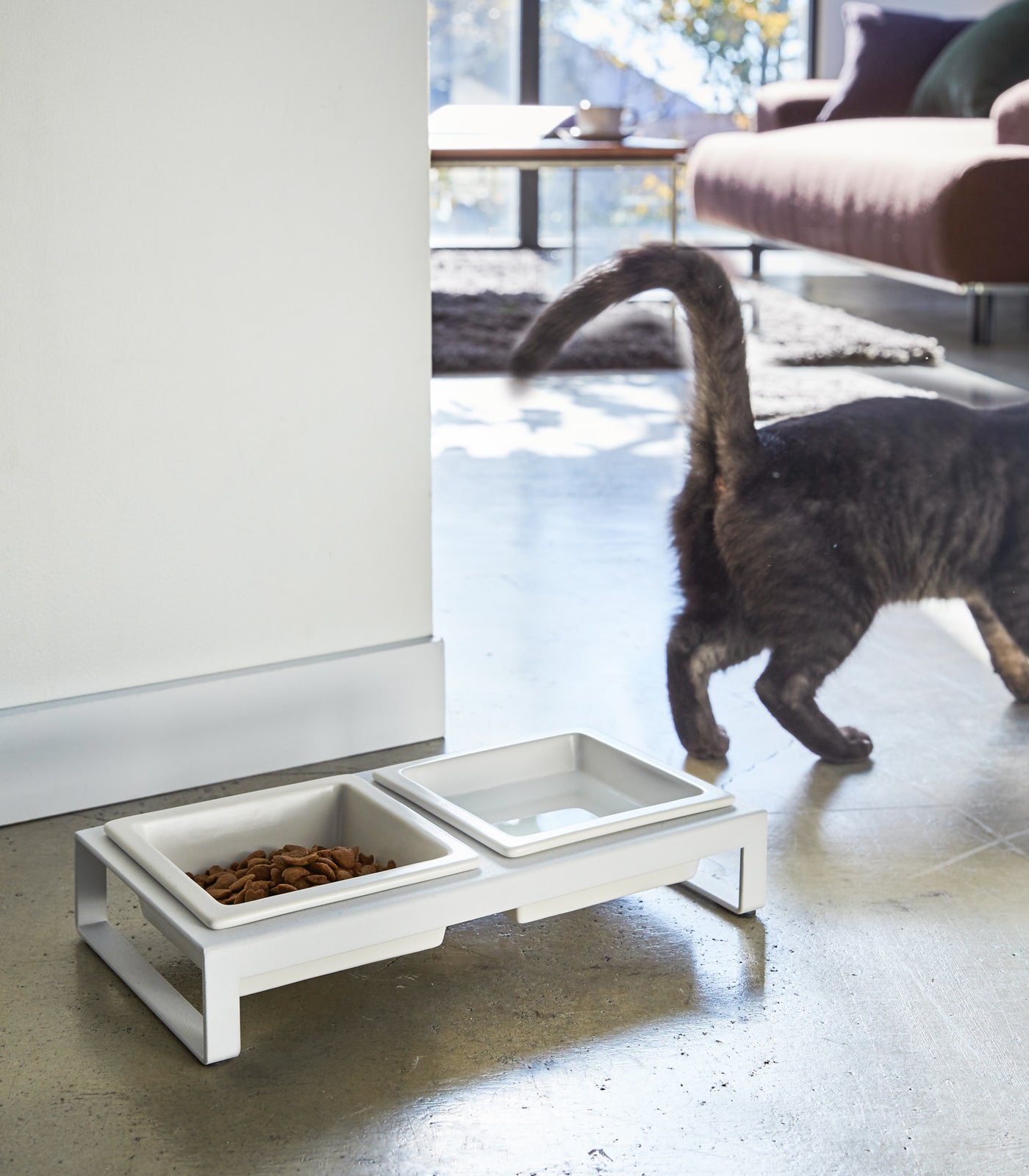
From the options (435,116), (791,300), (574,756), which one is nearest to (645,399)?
(435,116)

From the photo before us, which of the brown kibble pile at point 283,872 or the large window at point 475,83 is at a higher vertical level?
the large window at point 475,83

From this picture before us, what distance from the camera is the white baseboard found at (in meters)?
1.48

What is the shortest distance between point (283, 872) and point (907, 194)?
8.09 feet

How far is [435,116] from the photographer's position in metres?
2.75

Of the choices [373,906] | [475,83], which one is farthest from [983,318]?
[475,83]

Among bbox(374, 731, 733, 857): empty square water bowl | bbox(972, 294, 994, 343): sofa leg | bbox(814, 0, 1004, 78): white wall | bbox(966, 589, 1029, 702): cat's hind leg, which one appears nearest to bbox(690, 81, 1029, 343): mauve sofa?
bbox(972, 294, 994, 343): sofa leg

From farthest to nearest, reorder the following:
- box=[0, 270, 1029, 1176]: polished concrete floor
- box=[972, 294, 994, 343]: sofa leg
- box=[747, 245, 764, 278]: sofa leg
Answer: box=[747, 245, 764, 278]: sofa leg
box=[972, 294, 994, 343]: sofa leg
box=[0, 270, 1029, 1176]: polished concrete floor

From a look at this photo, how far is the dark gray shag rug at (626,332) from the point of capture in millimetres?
3484

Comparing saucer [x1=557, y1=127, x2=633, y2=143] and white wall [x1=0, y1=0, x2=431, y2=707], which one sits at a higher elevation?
saucer [x1=557, y1=127, x2=633, y2=143]

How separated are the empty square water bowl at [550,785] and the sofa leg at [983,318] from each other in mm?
2423

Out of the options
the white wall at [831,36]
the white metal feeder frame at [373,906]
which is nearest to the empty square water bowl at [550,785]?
the white metal feeder frame at [373,906]

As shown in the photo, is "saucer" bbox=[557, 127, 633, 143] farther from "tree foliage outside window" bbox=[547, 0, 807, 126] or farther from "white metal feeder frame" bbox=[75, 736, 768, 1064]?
"white metal feeder frame" bbox=[75, 736, 768, 1064]

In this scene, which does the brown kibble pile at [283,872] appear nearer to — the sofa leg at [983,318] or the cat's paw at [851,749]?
the cat's paw at [851,749]

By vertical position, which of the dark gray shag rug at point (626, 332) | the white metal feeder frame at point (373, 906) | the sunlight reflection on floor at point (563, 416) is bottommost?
the white metal feeder frame at point (373, 906)
